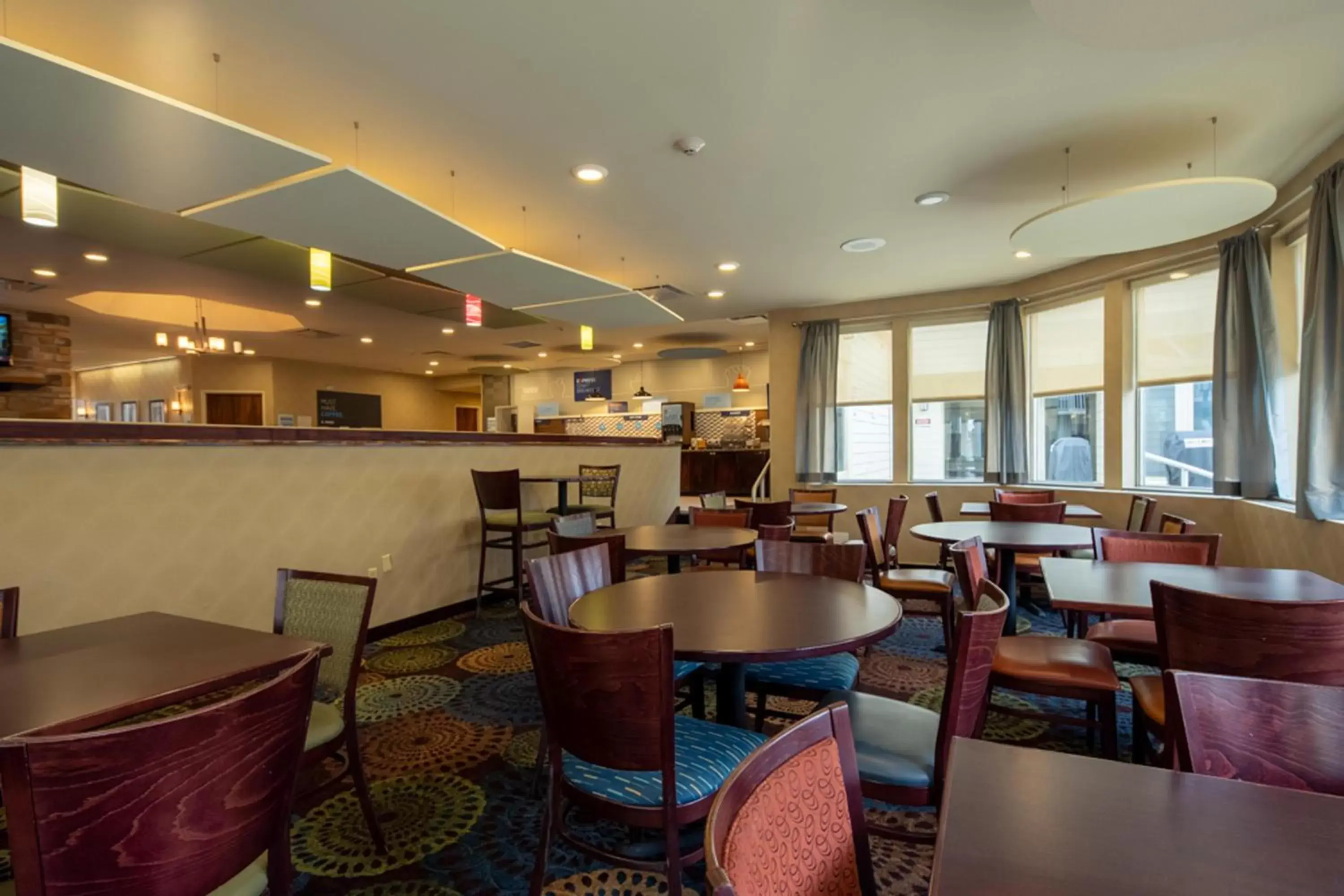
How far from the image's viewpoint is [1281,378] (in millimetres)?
4020

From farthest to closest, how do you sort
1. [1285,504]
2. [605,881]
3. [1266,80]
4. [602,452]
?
1. [602,452]
2. [1285,504]
3. [1266,80]
4. [605,881]

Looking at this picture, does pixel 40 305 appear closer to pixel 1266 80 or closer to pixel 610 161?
pixel 610 161

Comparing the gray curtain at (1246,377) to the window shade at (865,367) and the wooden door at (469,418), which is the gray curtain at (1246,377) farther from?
the wooden door at (469,418)

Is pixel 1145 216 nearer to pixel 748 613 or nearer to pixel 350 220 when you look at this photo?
pixel 748 613

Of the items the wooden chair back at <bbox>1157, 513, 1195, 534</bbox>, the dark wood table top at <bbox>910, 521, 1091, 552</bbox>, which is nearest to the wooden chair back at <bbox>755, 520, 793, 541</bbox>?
the dark wood table top at <bbox>910, 521, 1091, 552</bbox>

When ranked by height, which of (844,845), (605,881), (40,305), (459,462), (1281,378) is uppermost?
(40,305)

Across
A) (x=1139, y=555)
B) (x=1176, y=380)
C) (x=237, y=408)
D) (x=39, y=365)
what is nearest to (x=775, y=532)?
(x=1139, y=555)

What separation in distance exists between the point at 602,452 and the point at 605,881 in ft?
16.0

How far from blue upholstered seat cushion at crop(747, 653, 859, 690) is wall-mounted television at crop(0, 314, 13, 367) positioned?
8.39 meters

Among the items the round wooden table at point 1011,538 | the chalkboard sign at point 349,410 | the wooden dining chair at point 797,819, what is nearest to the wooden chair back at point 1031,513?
the round wooden table at point 1011,538

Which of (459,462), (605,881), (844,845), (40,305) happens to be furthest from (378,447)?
(40,305)

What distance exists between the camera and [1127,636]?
256 centimetres

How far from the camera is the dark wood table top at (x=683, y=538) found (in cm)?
332

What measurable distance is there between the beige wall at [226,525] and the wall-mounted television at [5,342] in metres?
5.40
